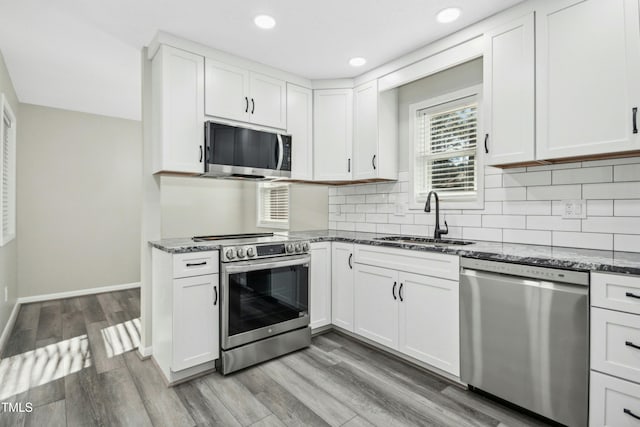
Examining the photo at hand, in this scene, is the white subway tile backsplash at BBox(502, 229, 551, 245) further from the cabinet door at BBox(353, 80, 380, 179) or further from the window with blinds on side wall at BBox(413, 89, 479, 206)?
the cabinet door at BBox(353, 80, 380, 179)

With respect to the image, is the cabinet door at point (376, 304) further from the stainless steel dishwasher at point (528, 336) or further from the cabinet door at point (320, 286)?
the stainless steel dishwasher at point (528, 336)

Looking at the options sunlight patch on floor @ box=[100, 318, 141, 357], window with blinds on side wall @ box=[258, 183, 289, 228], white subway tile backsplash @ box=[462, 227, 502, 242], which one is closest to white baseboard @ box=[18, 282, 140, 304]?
sunlight patch on floor @ box=[100, 318, 141, 357]

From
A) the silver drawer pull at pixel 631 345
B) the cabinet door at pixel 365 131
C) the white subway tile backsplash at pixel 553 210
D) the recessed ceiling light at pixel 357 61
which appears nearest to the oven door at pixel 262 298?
the cabinet door at pixel 365 131

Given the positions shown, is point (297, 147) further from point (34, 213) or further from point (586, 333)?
point (34, 213)

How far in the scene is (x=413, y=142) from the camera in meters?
3.11

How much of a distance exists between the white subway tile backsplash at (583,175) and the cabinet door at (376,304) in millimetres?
1279

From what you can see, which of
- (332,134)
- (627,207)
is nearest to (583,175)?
(627,207)

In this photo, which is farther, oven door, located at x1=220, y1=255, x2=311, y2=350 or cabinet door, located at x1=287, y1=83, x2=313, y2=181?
cabinet door, located at x1=287, y1=83, x2=313, y2=181

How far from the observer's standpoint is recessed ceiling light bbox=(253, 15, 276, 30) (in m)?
2.28

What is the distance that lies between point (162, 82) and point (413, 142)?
7.25 feet

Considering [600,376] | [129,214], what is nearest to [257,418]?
[600,376]

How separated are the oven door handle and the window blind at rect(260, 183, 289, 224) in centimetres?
140

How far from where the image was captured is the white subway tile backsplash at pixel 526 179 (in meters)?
2.22

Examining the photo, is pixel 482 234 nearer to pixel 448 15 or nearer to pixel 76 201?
pixel 448 15
